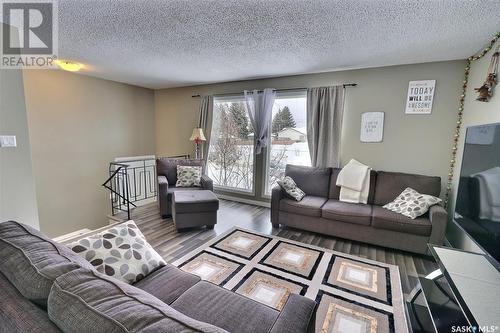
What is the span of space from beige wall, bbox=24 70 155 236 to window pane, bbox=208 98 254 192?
6.46 feet

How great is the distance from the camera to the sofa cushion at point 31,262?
822 mm

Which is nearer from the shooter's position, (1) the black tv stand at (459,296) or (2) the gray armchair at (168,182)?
(1) the black tv stand at (459,296)

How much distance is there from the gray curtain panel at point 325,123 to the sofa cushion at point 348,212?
2.68ft

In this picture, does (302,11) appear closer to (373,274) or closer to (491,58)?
(491,58)

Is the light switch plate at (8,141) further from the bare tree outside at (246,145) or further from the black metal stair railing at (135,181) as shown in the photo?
the bare tree outside at (246,145)

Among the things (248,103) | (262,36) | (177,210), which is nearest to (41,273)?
(177,210)

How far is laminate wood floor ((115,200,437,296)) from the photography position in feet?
8.15

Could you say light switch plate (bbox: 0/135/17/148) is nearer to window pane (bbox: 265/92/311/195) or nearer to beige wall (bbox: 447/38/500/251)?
window pane (bbox: 265/92/311/195)

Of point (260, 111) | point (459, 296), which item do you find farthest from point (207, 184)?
point (459, 296)

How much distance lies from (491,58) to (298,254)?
9.62 ft

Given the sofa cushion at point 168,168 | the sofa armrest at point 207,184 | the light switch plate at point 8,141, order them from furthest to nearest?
the sofa cushion at point 168,168 < the sofa armrest at point 207,184 < the light switch plate at point 8,141

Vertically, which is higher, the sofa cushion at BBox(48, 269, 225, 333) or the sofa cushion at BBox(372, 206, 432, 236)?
the sofa cushion at BBox(48, 269, 225, 333)

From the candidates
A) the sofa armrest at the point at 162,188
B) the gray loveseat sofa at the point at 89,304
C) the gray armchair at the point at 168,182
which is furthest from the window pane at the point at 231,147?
the gray loveseat sofa at the point at 89,304

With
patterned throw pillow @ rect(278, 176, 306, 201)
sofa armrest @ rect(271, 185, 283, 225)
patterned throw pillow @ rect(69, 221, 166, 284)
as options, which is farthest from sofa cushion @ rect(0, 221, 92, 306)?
patterned throw pillow @ rect(278, 176, 306, 201)
